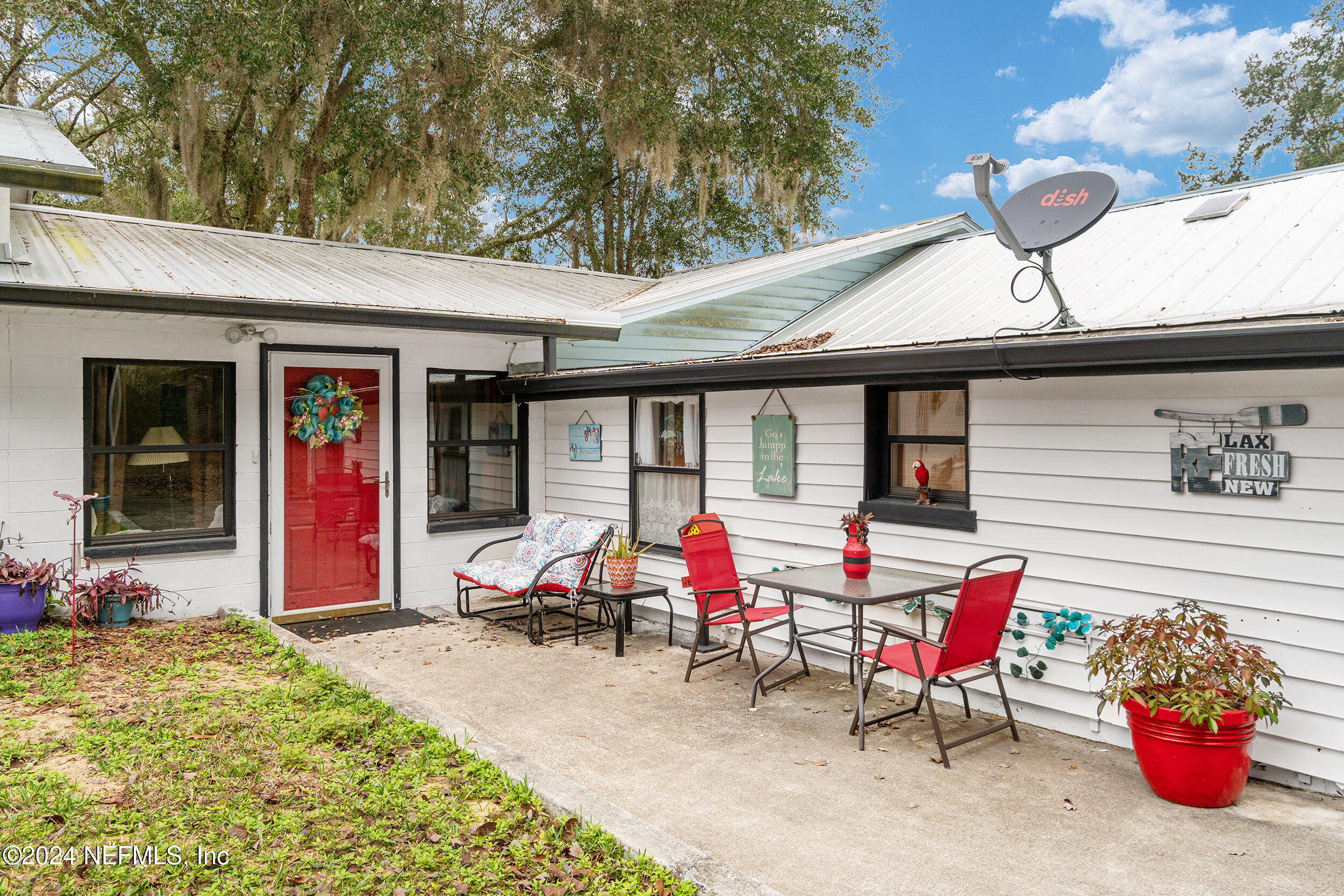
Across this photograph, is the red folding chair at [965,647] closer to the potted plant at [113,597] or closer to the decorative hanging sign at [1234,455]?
the decorative hanging sign at [1234,455]

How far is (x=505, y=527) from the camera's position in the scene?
8078 millimetres

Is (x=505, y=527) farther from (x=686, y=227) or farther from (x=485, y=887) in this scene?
Result: (x=686, y=227)

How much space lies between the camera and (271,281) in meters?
6.43

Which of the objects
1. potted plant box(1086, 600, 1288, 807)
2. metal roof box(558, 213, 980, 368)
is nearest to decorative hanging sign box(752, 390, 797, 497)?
metal roof box(558, 213, 980, 368)

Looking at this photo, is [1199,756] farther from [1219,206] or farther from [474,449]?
[474,449]

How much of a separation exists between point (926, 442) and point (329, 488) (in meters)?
4.86

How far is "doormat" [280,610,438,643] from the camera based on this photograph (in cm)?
661

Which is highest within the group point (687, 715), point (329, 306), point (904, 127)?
point (904, 127)

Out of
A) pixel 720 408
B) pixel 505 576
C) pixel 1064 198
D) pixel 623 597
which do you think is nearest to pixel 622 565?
pixel 623 597

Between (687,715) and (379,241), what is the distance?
1234 centimetres

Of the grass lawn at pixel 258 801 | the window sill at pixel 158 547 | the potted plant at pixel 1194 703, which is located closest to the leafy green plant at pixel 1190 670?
the potted plant at pixel 1194 703

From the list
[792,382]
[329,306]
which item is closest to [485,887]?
[792,382]

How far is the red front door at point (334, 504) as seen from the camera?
695 centimetres

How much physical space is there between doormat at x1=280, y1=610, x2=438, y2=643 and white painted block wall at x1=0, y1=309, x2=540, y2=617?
10.9 inches
